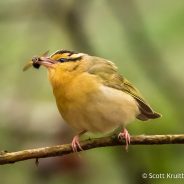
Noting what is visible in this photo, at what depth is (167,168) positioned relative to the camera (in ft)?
17.4

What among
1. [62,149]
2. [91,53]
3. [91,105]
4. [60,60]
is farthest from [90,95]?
[91,53]

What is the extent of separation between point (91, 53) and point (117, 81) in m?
0.72

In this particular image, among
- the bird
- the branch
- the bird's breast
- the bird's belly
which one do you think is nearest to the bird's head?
the bird

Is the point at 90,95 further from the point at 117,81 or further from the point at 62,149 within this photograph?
the point at 62,149

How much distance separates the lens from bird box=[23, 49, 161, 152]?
498 centimetres

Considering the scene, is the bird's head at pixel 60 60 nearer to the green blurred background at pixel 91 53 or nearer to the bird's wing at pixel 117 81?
the bird's wing at pixel 117 81

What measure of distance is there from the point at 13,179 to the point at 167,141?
7.80 ft

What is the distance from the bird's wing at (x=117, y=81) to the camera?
211 inches

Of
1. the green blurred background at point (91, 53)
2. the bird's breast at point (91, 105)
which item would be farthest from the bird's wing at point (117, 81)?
the green blurred background at point (91, 53)

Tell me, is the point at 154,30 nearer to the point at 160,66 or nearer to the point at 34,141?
the point at 160,66

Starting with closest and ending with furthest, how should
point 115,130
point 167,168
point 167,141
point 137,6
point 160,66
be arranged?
point 167,141, point 167,168, point 115,130, point 160,66, point 137,6

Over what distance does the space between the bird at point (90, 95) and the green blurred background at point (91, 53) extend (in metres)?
0.42

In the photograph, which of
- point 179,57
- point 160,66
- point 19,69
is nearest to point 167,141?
point 160,66

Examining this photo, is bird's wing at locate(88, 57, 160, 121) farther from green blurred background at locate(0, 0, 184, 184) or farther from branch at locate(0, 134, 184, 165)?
branch at locate(0, 134, 184, 165)
